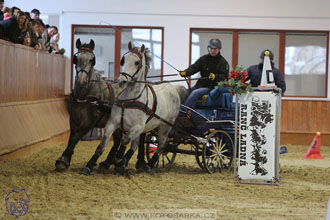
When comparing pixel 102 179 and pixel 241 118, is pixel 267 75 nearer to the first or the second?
pixel 241 118

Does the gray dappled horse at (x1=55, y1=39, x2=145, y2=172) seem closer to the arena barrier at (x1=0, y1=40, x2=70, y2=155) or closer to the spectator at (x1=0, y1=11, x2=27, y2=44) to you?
the arena barrier at (x1=0, y1=40, x2=70, y2=155)

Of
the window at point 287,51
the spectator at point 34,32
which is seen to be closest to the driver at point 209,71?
the spectator at point 34,32

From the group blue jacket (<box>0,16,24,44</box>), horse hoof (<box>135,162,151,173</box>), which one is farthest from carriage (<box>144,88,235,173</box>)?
blue jacket (<box>0,16,24,44</box>)

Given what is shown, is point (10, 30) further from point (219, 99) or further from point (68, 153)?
point (219, 99)

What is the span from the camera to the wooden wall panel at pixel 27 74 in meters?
9.67

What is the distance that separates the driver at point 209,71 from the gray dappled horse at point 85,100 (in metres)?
1.41

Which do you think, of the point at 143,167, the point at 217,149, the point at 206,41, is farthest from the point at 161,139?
the point at 206,41

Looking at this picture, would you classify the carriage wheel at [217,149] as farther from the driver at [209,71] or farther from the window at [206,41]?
the window at [206,41]

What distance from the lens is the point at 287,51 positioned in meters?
15.9

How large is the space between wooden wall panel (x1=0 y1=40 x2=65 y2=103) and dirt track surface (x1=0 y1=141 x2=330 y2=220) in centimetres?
132

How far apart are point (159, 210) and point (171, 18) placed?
10.2 metres

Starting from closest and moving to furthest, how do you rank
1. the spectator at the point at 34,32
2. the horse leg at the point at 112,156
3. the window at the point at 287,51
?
the horse leg at the point at 112,156 < the spectator at the point at 34,32 < the window at the point at 287,51

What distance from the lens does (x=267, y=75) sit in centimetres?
813

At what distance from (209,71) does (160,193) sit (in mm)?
3370
